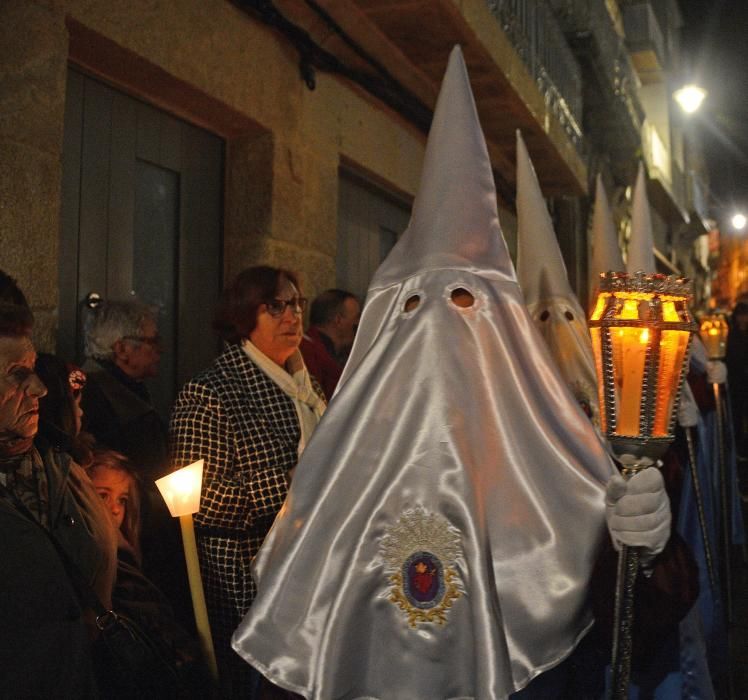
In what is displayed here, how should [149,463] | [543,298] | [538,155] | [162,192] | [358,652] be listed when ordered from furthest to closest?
[538,155] < [162,192] < [543,298] < [149,463] < [358,652]

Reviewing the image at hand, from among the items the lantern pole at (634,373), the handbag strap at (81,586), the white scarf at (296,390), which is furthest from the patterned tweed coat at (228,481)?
the lantern pole at (634,373)

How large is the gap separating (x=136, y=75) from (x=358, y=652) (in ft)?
10.6

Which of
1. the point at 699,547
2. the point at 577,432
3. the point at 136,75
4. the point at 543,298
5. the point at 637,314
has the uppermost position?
the point at 136,75

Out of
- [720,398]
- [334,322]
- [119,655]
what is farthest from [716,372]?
[119,655]

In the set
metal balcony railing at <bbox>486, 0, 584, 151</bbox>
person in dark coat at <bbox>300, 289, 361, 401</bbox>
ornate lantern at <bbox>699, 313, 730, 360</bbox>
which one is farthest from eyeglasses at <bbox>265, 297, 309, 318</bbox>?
metal balcony railing at <bbox>486, 0, 584, 151</bbox>

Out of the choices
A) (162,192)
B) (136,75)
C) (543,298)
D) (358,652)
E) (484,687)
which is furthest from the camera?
(162,192)

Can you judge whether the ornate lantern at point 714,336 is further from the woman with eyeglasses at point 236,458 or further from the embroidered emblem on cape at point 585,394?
the woman with eyeglasses at point 236,458

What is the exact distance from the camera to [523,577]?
5.84 feet

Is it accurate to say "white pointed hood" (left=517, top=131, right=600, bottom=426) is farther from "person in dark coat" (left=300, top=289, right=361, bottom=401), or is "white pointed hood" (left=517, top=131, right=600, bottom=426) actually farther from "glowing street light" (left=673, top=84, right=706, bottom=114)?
"glowing street light" (left=673, top=84, right=706, bottom=114)

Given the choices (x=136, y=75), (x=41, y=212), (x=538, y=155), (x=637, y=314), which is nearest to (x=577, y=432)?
(x=637, y=314)

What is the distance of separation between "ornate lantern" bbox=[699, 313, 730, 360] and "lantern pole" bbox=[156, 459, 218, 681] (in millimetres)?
3783

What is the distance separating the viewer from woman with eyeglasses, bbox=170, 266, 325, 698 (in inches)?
112

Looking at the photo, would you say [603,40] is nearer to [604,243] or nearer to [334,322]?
[604,243]

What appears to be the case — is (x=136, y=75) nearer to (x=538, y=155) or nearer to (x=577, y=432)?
(x=577, y=432)
